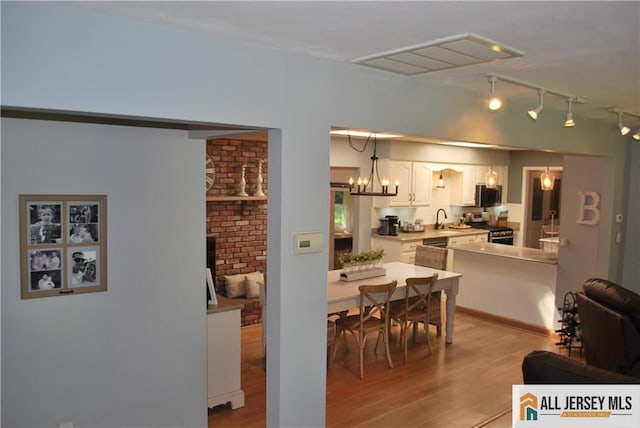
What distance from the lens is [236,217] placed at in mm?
6207

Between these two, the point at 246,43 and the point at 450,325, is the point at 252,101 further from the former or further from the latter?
the point at 450,325

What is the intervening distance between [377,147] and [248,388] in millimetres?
4230

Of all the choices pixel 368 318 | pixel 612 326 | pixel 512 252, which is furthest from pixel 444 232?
pixel 612 326

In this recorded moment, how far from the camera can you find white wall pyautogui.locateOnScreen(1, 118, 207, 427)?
294 cm

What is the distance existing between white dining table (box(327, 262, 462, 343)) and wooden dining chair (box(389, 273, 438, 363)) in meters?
0.14

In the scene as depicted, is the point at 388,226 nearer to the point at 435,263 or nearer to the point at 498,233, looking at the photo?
the point at 435,263

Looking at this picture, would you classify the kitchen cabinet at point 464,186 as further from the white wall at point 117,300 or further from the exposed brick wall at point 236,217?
the white wall at point 117,300

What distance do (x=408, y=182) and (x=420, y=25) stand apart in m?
6.03

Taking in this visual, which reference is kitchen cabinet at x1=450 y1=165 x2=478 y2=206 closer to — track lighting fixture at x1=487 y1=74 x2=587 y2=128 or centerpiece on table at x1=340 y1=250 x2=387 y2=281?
centerpiece on table at x1=340 y1=250 x2=387 y2=281

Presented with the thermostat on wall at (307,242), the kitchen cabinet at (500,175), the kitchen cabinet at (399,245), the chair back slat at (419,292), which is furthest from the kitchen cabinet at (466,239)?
the thermostat on wall at (307,242)

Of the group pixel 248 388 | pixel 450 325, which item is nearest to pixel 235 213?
pixel 248 388

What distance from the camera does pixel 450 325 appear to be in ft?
19.5

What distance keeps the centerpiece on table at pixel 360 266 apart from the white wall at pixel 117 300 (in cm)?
217

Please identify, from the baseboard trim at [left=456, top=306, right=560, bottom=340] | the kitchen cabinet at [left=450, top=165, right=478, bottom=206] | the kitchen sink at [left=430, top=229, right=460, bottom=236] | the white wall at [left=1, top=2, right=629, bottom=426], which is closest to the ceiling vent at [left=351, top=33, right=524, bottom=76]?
the white wall at [left=1, top=2, right=629, bottom=426]
